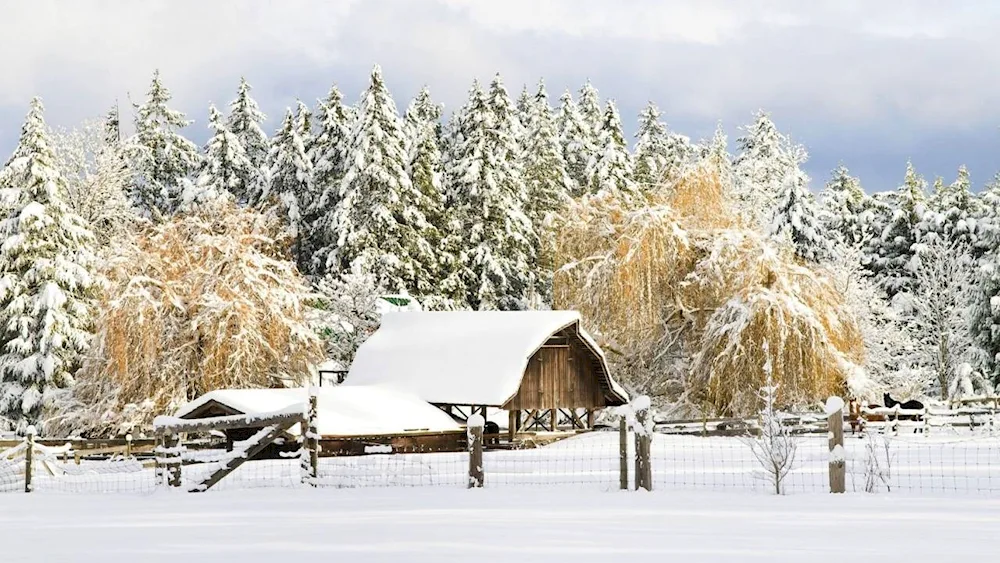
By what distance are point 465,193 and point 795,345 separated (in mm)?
24480

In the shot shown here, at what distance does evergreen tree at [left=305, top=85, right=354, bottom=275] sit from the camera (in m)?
53.5

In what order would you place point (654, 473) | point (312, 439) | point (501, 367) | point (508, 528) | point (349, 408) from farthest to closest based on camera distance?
point (501, 367)
point (349, 408)
point (654, 473)
point (312, 439)
point (508, 528)

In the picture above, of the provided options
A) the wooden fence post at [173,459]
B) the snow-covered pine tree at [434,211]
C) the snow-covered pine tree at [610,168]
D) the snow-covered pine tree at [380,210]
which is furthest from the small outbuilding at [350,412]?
the snow-covered pine tree at [610,168]

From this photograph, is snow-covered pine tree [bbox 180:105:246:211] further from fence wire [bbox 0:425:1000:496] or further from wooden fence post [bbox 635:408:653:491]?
wooden fence post [bbox 635:408:653:491]

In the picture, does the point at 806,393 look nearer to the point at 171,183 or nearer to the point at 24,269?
the point at 24,269

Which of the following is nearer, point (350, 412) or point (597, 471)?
point (597, 471)

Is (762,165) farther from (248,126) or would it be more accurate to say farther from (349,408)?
(349,408)

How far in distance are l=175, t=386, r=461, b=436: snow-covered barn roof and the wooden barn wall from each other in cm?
297

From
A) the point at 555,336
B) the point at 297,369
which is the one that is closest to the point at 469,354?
the point at 555,336

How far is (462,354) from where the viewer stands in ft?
107

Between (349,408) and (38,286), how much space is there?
15096 millimetres

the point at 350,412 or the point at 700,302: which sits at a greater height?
the point at 700,302

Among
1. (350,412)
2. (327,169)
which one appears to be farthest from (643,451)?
(327,169)

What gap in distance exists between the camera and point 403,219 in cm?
5103
